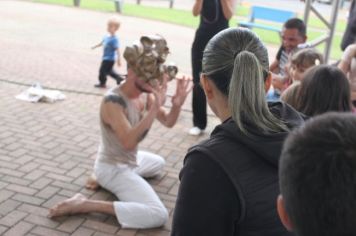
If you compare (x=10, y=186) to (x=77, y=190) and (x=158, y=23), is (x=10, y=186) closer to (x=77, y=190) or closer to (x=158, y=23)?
(x=77, y=190)

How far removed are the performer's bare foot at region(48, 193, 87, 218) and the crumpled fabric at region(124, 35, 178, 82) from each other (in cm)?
108

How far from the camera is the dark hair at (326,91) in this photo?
119 inches

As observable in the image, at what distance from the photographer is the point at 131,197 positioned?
→ 404cm

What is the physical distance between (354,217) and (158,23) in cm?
1561

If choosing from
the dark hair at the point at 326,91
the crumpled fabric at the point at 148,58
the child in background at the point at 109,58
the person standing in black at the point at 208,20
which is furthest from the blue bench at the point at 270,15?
the dark hair at the point at 326,91

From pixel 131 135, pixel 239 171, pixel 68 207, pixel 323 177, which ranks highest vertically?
pixel 323 177

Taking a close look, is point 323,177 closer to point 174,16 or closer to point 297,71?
point 297,71

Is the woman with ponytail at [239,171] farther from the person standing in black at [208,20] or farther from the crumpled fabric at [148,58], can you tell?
the person standing in black at [208,20]

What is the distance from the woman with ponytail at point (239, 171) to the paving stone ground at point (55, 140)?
1988 mm

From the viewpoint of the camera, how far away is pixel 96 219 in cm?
388

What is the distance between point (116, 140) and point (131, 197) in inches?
18.8

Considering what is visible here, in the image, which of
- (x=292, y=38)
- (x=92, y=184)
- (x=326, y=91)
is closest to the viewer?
(x=326, y=91)

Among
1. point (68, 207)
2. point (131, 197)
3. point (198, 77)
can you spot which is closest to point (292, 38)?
point (198, 77)

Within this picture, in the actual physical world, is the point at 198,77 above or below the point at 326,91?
below
